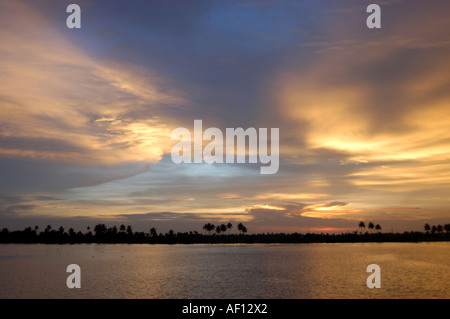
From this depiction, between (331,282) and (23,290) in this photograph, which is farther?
(331,282)

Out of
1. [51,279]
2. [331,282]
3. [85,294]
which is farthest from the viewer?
[51,279]

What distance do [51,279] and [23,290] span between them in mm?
12595
